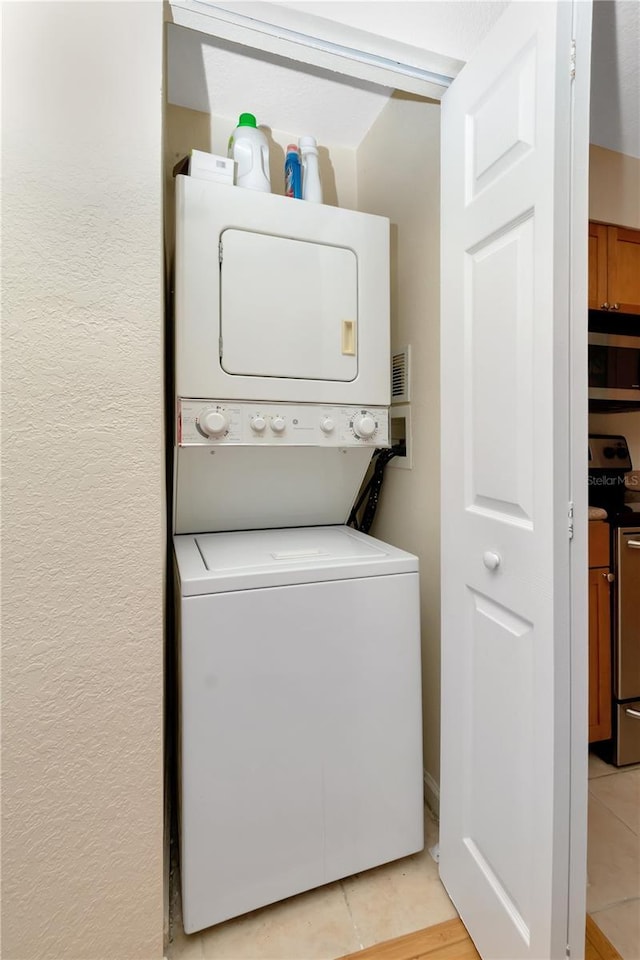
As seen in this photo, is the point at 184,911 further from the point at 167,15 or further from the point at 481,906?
the point at 167,15

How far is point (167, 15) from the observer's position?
4.30 ft

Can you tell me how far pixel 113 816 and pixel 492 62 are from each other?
2049 millimetres

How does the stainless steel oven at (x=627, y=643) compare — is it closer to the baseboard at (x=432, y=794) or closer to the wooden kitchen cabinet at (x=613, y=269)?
the wooden kitchen cabinet at (x=613, y=269)

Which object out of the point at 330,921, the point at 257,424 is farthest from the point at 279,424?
the point at 330,921

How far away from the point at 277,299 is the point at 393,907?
74.9 inches

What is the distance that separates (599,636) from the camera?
108cm

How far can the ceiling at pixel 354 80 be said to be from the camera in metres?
1.07

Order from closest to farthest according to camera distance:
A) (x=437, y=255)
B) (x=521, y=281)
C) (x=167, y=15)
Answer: (x=521, y=281)
(x=167, y=15)
(x=437, y=255)

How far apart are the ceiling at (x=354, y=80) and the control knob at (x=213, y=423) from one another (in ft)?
3.51

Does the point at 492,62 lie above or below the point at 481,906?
above

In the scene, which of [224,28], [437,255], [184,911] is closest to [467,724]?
[184,911]

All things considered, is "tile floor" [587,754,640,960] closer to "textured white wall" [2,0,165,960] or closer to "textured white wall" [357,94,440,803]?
"textured white wall" [357,94,440,803]

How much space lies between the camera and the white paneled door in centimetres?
101

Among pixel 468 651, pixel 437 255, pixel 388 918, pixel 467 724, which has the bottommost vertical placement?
pixel 388 918
